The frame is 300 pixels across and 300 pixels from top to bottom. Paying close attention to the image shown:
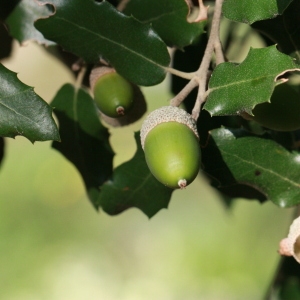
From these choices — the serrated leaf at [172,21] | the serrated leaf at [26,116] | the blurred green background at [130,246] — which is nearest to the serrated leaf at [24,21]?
the serrated leaf at [172,21]

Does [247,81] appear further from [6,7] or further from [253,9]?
[6,7]

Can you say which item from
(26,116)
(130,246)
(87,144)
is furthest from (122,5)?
(130,246)

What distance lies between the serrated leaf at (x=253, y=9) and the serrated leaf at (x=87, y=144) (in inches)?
15.7

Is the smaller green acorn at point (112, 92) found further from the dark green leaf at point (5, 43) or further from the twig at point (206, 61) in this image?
the dark green leaf at point (5, 43)

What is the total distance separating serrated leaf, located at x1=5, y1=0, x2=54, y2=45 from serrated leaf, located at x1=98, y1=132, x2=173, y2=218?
32 centimetres

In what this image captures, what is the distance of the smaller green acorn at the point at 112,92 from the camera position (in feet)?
3.40

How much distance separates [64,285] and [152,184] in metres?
1.72

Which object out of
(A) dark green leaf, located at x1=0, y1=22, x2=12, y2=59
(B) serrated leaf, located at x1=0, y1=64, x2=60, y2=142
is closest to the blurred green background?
(A) dark green leaf, located at x1=0, y1=22, x2=12, y2=59

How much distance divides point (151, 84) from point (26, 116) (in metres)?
0.27

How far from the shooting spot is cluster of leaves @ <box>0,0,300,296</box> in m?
0.86

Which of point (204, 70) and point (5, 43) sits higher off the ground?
point (204, 70)

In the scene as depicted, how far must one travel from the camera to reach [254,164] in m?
1.02

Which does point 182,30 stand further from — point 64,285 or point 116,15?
point 64,285

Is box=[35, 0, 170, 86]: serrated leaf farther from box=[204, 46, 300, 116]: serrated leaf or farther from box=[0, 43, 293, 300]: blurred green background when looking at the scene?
box=[0, 43, 293, 300]: blurred green background
